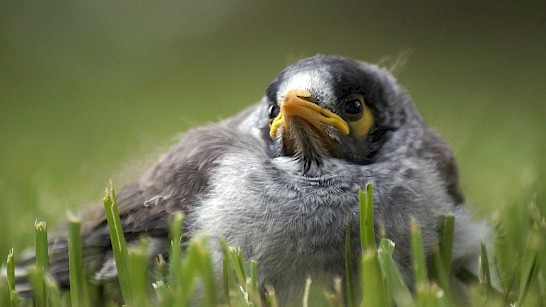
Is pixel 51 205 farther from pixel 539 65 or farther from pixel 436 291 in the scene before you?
pixel 539 65

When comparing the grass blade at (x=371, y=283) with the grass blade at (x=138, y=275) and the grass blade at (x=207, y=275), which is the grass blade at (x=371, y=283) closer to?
the grass blade at (x=207, y=275)

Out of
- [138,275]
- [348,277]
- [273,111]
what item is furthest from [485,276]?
[138,275]

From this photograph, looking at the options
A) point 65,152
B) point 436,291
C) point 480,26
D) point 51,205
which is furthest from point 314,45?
point 436,291

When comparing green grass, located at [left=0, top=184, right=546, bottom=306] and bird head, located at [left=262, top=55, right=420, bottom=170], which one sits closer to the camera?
green grass, located at [left=0, top=184, right=546, bottom=306]

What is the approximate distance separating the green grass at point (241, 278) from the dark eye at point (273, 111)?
1.49ft

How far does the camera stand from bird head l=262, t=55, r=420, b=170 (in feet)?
6.67

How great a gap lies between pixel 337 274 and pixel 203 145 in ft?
1.77

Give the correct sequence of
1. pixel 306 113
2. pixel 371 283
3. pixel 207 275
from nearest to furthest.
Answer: pixel 371 283 < pixel 207 275 < pixel 306 113

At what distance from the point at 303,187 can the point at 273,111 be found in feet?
0.96

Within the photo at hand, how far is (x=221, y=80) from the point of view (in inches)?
357

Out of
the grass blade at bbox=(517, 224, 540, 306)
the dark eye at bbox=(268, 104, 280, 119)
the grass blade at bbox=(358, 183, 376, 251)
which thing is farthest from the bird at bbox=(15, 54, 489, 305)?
the grass blade at bbox=(517, 224, 540, 306)

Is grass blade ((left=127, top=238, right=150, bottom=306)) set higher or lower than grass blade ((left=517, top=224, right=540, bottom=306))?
higher

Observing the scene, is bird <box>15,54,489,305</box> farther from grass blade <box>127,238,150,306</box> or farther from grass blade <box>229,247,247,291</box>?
grass blade <box>127,238,150,306</box>

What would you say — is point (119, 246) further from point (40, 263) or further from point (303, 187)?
point (303, 187)
